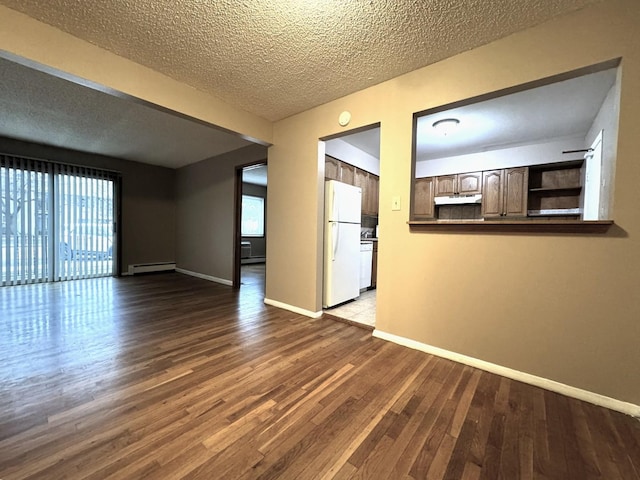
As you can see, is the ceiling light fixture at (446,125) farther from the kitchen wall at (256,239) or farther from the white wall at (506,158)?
the kitchen wall at (256,239)

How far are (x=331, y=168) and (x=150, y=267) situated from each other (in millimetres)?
4884

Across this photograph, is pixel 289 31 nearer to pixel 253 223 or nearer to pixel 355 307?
pixel 355 307

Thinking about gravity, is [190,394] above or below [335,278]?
below

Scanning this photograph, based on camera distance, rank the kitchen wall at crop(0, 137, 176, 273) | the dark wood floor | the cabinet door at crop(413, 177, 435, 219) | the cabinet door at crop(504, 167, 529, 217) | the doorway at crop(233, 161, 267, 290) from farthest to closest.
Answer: the doorway at crop(233, 161, 267, 290) < the kitchen wall at crop(0, 137, 176, 273) < the cabinet door at crop(413, 177, 435, 219) < the cabinet door at crop(504, 167, 529, 217) < the dark wood floor

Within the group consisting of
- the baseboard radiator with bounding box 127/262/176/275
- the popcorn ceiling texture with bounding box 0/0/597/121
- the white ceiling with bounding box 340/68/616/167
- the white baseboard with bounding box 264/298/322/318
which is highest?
the white ceiling with bounding box 340/68/616/167

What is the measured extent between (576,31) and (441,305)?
6.71 feet

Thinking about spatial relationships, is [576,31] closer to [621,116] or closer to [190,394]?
[621,116]

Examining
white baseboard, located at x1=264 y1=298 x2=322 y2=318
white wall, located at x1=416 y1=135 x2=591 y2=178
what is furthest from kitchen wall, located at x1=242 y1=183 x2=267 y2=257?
white wall, located at x1=416 y1=135 x2=591 y2=178

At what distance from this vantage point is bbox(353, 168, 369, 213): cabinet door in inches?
176

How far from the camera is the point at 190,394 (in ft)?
5.25

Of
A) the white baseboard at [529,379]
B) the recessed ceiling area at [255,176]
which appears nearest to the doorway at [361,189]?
the white baseboard at [529,379]

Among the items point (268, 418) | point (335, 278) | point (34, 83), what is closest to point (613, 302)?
point (268, 418)

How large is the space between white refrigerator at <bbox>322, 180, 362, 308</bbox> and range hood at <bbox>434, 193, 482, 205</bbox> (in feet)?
7.23

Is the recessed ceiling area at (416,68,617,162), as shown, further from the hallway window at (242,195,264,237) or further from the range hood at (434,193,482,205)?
the hallway window at (242,195,264,237)
